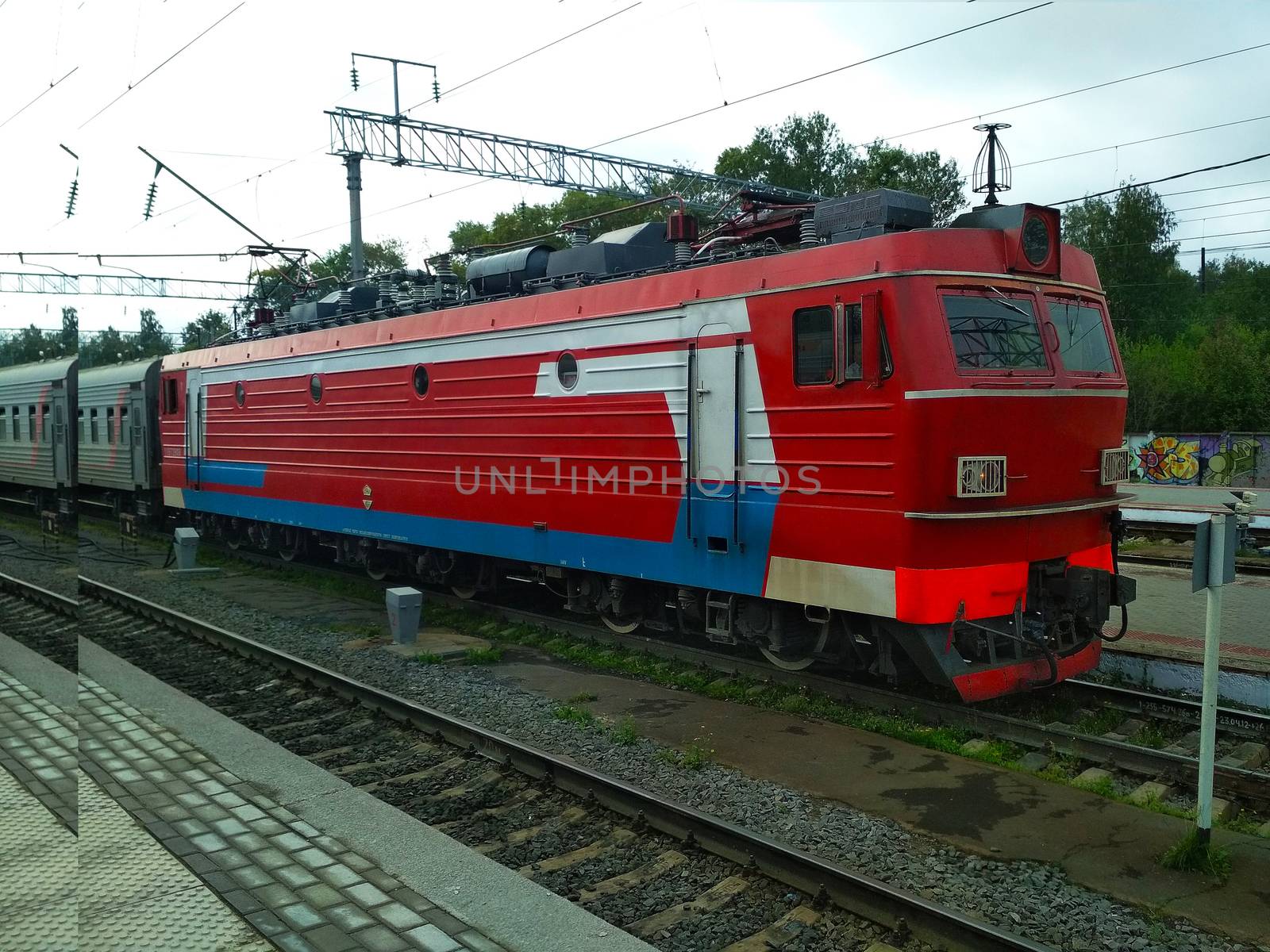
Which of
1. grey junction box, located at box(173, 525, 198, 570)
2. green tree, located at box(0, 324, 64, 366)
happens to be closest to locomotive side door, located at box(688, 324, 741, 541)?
green tree, located at box(0, 324, 64, 366)

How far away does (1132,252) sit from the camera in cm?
5062

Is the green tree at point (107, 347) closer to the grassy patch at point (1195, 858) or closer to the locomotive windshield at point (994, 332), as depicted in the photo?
the locomotive windshield at point (994, 332)

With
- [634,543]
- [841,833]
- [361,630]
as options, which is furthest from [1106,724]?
[361,630]

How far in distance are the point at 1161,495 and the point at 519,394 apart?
24.0 metres

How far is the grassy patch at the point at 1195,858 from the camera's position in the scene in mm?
5160

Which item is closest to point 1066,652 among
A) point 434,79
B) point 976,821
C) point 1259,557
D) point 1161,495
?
point 976,821

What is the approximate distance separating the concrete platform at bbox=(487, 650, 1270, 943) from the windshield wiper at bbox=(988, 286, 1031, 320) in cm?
335

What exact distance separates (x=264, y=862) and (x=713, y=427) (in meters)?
4.89

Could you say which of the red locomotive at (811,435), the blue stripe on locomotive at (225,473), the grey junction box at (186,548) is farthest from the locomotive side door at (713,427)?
the grey junction box at (186,548)

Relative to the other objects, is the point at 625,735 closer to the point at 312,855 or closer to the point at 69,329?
the point at 312,855

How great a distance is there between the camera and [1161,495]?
28562mm

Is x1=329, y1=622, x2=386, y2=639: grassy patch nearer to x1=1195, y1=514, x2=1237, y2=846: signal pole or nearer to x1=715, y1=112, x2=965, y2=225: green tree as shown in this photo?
x1=1195, y1=514, x2=1237, y2=846: signal pole

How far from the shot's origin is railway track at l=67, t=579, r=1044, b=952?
4.71 meters

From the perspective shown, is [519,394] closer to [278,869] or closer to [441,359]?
[441,359]
